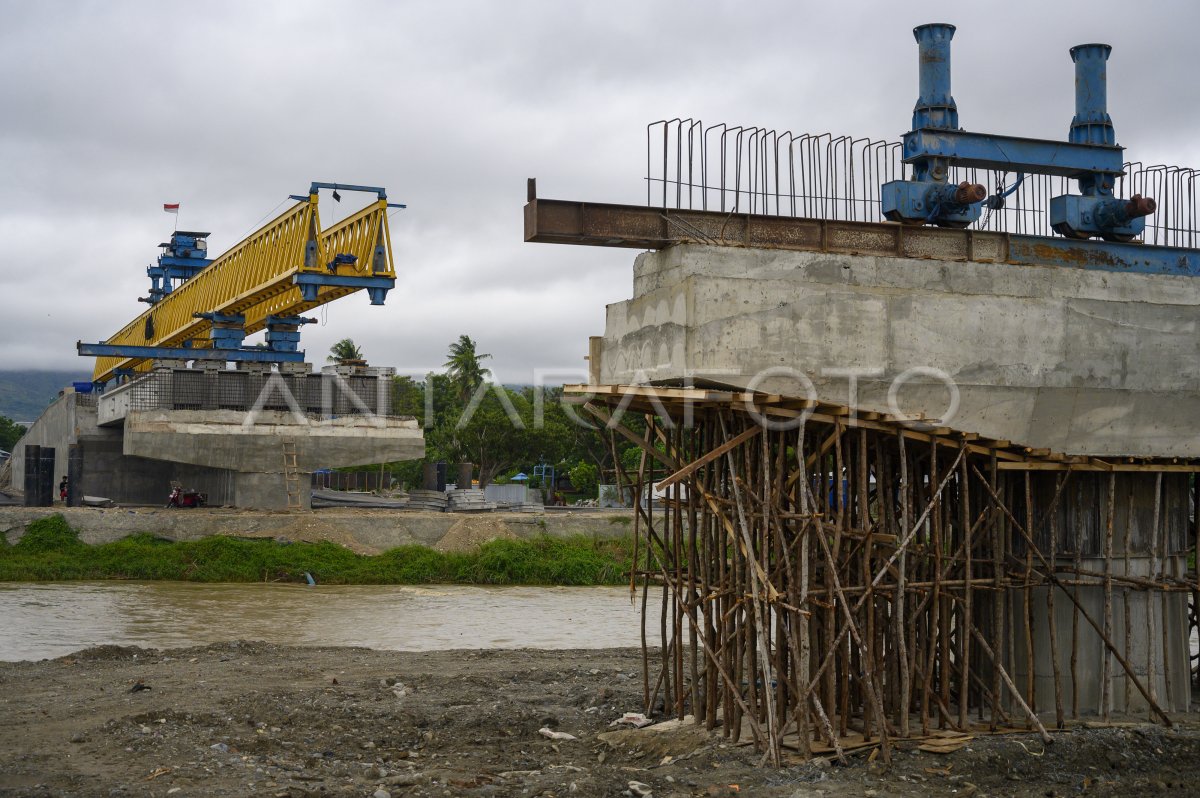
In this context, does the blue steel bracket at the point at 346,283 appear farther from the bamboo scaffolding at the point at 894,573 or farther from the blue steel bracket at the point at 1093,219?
the blue steel bracket at the point at 1093,219

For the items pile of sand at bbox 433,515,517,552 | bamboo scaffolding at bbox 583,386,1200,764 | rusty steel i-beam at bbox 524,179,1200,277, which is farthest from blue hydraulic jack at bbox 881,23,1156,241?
pile of sand at bbox 433,515,517,552

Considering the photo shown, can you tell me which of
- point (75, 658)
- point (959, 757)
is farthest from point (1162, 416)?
point (75, 658)

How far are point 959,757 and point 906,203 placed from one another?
5.64 metres

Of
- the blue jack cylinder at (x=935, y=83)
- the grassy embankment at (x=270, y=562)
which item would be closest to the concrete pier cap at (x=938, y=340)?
the blue jack cylinder at (x=935, y=83)

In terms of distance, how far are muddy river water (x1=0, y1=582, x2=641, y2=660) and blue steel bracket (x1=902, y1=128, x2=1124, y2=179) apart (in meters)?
11.8

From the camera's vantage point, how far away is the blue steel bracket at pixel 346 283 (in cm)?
3131

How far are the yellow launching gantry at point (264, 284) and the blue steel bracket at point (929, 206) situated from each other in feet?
62.2

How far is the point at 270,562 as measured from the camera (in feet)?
105

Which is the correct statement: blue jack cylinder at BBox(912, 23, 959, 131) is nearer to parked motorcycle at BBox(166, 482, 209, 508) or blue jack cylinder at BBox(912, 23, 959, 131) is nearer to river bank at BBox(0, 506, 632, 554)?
river bank at BBox(0, 506, 632, 554)

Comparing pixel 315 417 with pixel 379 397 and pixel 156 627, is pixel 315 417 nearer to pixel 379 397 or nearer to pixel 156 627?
pixel 379 397

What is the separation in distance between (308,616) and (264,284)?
38.4 feet

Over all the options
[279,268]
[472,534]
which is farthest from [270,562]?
[279,268]

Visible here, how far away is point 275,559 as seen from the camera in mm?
32094

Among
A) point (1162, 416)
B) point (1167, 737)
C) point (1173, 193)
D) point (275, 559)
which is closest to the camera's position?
point (1167, 737)
